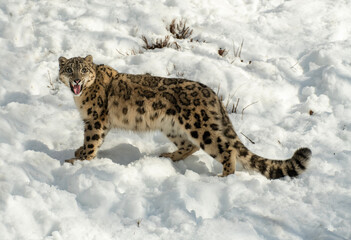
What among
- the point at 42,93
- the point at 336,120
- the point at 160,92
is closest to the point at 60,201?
the point at 160,92

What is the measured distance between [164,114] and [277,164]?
4.64 feet

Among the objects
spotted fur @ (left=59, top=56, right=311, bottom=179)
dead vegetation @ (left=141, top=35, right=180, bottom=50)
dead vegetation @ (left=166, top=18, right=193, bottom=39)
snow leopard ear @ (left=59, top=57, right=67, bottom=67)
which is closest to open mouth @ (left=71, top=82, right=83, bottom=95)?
spotted fur @ (left=59, top=56, right=311, bottom=179)

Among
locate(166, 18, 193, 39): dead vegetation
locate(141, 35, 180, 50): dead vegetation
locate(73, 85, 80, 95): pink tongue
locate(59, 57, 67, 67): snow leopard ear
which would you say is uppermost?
locate(59, 57, 67, 67): snow leopard ear

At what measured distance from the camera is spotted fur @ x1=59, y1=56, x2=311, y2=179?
4.69m

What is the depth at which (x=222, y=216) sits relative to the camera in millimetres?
3885

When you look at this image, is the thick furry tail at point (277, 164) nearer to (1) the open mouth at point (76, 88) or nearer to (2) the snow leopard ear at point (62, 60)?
(1) the open mouth at point (76, 88)

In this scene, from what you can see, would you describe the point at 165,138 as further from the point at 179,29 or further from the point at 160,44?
the point at 179,29

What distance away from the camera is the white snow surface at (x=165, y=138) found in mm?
3760

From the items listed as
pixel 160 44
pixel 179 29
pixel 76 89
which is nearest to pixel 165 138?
pixel 76 89

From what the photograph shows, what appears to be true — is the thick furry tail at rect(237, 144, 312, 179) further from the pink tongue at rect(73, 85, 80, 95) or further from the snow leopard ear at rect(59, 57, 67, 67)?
the snow leopard ear at rect(59, 57, 67, 67)

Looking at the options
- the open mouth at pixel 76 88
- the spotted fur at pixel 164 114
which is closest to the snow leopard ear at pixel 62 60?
the spotted fur at pixel 164 114

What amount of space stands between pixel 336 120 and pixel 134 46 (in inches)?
147

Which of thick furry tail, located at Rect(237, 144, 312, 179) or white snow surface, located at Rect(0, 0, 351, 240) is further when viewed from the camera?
thick furry tail, located at Rect(237, 144, 312, 179)

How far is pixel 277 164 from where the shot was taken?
466 cm
